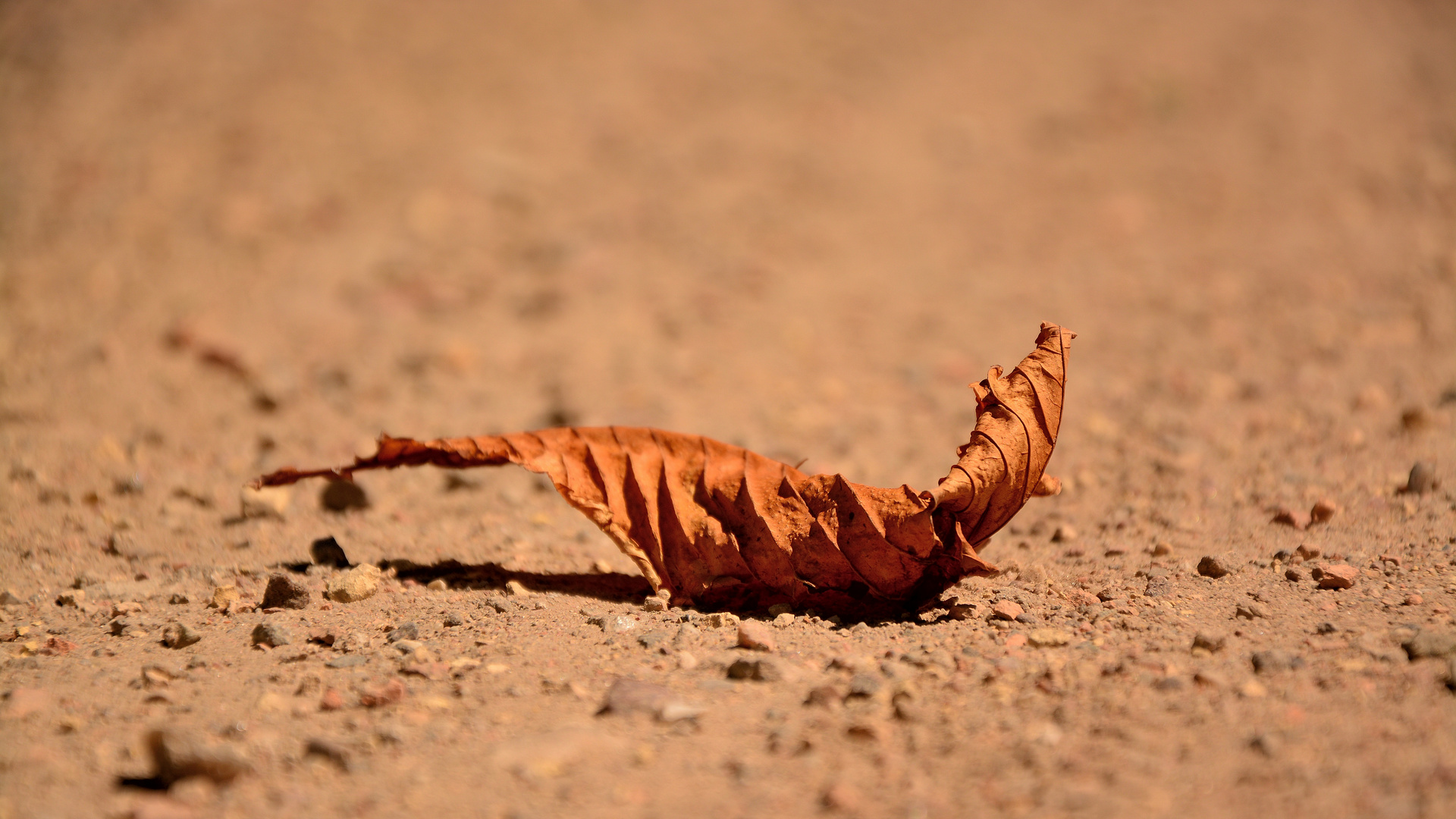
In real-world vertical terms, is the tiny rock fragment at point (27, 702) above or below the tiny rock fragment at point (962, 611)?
below

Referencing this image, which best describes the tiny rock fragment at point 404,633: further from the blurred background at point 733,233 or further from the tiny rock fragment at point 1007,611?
the tiny rock fragment at point 1007,611

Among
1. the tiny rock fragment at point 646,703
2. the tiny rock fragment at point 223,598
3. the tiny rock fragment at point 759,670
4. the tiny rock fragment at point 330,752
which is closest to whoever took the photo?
the tiny rock fragment at point 330,752

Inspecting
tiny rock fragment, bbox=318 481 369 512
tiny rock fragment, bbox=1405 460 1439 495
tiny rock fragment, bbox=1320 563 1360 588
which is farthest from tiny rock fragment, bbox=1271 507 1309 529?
tiny rock fragment, bbox=318 481 369 512

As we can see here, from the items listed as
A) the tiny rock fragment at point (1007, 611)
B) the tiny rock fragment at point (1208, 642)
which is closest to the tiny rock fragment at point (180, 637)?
the tiny rock fragment at point (1007, 611)

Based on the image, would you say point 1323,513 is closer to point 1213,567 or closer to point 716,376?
point 1213,567

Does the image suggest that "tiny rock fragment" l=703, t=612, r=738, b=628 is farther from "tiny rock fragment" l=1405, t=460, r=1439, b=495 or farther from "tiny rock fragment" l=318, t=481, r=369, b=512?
"tiny rock fragment" l=1405, t=460, r=1439, b=495

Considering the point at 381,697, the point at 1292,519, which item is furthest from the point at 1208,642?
the point at 381,697

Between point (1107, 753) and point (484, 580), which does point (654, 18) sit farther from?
point (1107, 753)
